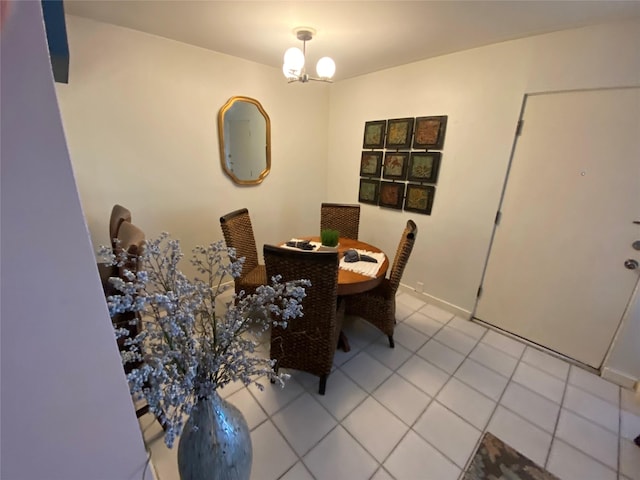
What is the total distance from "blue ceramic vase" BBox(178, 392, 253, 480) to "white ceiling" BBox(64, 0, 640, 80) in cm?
199

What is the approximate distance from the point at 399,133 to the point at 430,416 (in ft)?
7.75

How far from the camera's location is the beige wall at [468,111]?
1.69 metres

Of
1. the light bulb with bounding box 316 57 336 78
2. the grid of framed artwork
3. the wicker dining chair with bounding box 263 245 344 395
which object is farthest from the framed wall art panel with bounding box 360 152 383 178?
the wicker dining chair with bounding box 263 245 344 395

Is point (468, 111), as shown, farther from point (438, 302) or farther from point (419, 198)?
point (438, 302)

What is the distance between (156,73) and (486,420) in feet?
11.0

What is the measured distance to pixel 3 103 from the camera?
397 mm

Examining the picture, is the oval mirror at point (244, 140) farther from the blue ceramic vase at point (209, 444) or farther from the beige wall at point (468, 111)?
the blue ceramic vase at point (209, 444)

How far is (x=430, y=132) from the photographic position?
244cm

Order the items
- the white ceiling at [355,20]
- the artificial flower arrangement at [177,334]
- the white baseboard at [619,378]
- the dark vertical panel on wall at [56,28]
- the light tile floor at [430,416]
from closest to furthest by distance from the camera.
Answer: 1. the artificial flower arrangement at [177,334]
2. the dark vertical panel on wall at [56,28]
3. the light tile floor at [430,416]
4. the white ceiling at [355,20]
5. the white baseboard at [619,378]

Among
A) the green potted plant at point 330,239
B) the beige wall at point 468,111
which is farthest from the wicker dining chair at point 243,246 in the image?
the beige wall at point 468,111

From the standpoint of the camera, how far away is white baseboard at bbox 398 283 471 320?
2.52m

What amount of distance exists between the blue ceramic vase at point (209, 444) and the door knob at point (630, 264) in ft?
8.09

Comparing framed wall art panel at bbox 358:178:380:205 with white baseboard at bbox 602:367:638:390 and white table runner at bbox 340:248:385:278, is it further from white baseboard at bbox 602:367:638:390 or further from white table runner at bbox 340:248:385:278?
white baseboard at bbox 602:367:638:390

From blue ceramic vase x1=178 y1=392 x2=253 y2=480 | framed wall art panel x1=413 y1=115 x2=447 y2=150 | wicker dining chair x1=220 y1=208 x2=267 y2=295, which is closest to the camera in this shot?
blue ceramic vase x1=178 y1=392 x2=253 y2=480
